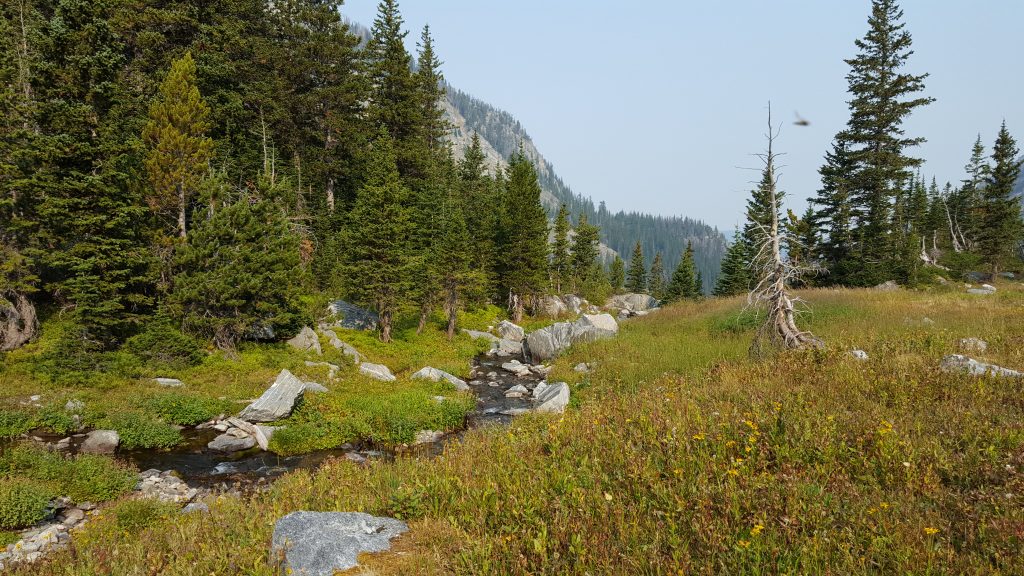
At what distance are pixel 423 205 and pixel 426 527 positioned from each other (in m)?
32.1

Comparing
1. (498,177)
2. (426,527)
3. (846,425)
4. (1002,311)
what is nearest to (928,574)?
(846,425)

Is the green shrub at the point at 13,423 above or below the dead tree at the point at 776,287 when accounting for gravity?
below

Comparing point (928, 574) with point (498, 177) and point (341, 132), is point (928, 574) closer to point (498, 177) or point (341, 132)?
point (341, 132)

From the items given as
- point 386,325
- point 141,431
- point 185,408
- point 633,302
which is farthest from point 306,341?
point 633,302

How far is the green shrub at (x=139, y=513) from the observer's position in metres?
6.95

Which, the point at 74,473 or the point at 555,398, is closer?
the point at 74,473

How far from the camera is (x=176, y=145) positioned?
61.9 feet

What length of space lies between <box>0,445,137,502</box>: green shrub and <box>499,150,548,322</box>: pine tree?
98.0 ft

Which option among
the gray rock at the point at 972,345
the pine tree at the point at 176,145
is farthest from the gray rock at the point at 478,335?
the gray rock at the point at 972,345

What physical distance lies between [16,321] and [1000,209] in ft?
213

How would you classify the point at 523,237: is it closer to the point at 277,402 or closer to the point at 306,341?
the point at 306,341

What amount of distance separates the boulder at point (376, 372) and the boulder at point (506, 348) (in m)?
10.1

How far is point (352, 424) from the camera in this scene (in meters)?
13.9

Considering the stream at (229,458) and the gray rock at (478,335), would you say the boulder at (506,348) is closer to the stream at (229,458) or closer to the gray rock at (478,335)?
the gray rock at (478,335)
